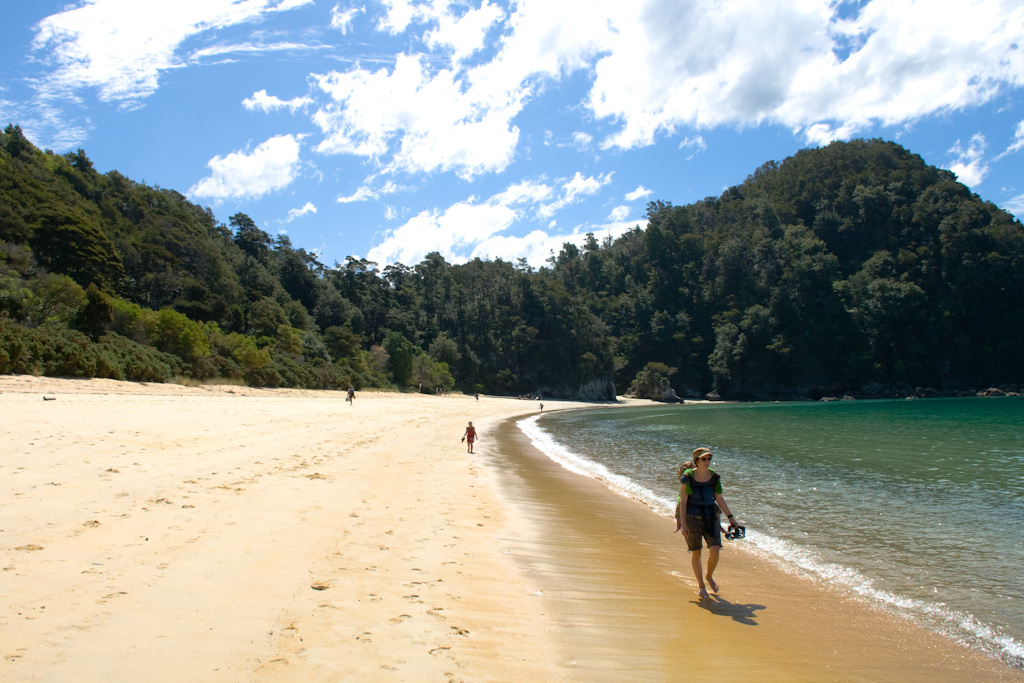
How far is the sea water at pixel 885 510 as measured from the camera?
609 cm

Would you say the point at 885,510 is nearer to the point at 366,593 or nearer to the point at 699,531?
the point at 699,531

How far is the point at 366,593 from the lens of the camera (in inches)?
193

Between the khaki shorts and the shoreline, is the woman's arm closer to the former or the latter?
the khaki shorts

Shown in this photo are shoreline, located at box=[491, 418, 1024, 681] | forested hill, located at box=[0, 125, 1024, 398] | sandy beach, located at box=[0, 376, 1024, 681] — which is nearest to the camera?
sandy beach, located at box=[0, 376, 1024, 681]

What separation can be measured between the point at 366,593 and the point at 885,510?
1003cm

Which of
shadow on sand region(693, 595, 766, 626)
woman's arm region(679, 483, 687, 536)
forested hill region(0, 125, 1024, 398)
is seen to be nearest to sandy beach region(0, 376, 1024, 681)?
shadow on sand region(693, 595, 766, 626)

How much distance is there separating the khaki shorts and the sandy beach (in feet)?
1.83

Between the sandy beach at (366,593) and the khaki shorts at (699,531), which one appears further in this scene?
the khaki shorts at (699,531)

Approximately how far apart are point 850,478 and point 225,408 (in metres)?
21.6

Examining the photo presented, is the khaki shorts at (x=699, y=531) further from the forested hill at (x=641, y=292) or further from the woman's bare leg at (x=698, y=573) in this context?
the forested hill at (x=641, y=292)

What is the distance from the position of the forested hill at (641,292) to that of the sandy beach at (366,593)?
34.6m

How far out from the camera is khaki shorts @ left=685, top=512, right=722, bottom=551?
5.95 meters

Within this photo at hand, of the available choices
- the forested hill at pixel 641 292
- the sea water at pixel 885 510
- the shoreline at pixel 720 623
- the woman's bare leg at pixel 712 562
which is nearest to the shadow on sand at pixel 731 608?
the shoreline at pixel 720 623

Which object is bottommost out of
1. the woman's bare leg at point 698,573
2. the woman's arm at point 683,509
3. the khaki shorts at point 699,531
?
the woman's bare leg at point 698,573
